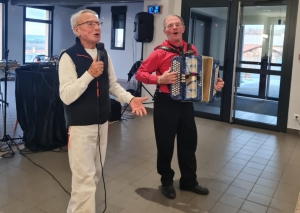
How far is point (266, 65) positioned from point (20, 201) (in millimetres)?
4501

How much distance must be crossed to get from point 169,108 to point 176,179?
940 millimetres

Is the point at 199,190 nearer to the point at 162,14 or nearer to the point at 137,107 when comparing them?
the point at 137,107

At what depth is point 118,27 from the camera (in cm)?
1095

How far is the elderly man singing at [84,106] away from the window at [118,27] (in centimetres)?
900

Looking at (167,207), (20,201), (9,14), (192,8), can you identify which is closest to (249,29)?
(192,8)

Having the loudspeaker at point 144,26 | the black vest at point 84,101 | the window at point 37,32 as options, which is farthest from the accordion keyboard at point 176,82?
the window at point 37,32

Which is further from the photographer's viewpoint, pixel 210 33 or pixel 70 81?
pixel 210 33

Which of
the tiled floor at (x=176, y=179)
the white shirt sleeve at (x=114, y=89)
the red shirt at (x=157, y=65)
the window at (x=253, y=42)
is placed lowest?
the tiled floor at (x=176, y=179)

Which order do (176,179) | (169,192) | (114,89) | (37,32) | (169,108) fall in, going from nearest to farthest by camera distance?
1. (114,89)
2. (169,108)
3. (169,192)
4. (176,179)
5. (37,32)

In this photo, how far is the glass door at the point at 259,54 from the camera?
213 inches

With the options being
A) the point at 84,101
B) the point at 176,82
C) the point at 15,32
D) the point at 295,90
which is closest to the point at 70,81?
the point at 84,101

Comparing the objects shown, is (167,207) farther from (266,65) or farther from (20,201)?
(266,65)

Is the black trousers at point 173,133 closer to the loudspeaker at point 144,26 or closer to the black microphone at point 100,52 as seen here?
Result: the black microphone at point 100,52

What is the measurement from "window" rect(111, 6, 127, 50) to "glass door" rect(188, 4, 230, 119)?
16.0 feet
